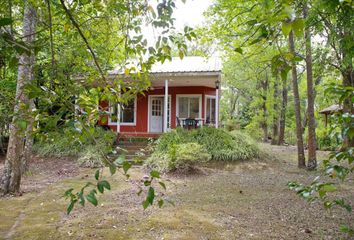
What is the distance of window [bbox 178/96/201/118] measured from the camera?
49.3 ft

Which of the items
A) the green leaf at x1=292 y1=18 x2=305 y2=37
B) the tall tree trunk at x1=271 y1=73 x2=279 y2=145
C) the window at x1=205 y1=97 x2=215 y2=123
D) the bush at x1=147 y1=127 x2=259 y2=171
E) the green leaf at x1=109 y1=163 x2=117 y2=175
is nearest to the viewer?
the green leaf at x1=292 y1=18 x2=305 y2=37

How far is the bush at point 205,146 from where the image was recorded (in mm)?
8930

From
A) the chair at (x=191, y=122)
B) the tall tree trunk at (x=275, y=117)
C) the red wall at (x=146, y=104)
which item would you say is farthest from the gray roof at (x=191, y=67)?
the tall tree trunk at (x=275, y=117)

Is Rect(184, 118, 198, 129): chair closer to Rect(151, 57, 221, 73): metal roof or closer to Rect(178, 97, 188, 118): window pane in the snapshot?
Rect(178, 97, 188, 118): window pane

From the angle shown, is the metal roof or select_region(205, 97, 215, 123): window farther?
select_region(205, 97, 215, 123): window

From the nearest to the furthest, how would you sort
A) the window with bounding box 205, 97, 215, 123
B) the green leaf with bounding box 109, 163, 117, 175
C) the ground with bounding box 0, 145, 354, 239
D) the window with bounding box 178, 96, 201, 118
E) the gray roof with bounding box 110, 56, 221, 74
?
1. the green leaf with bounding box 109, 163, 117, 175
2. the ground with bounding box 0, 145, 354, 239
3. the gray roof with bounding box 110, 56, 221, 74
4. the window with bounding box 178, 96, 201, 118
5. the window with bounding box 205, 97, 215, 123

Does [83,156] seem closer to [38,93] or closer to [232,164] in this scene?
[232,164]

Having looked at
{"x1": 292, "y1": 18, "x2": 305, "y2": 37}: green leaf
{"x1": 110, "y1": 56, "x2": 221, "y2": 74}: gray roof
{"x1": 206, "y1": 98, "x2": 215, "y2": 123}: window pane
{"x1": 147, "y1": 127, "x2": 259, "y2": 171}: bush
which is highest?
{"x1": 110, "y1": 56, "x2": 221, "y2": 74}: gray roof

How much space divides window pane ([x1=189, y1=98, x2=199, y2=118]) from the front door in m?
1.54

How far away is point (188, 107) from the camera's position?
49.5ft

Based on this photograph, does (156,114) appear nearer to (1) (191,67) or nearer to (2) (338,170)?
(1) (191,67)

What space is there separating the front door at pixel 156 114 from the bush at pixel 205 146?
Answer: 399 centimetres

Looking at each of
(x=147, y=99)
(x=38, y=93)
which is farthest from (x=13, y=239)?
(x=147, y=99)

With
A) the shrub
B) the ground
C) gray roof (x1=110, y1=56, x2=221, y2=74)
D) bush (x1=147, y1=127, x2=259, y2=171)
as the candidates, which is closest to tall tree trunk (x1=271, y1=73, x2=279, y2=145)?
gray roof (x1=110, y1=56, x2=221, y2=74)
